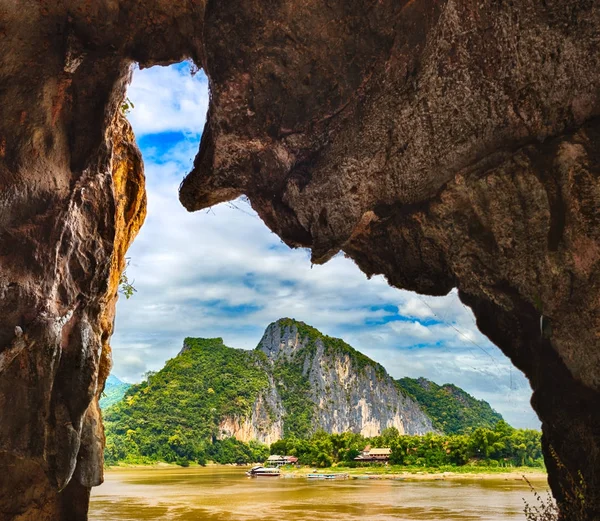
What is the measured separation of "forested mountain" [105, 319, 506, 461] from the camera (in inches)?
2975

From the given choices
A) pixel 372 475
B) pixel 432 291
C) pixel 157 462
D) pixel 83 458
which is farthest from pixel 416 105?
pixel 157 462

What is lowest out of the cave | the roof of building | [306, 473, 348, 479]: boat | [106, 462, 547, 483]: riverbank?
[106, 462, 547, 483]: riverbank

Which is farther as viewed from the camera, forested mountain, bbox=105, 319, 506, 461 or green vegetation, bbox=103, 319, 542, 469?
forested mountain, bbox=105, 319, 506, 461

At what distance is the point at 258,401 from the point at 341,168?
8740cm

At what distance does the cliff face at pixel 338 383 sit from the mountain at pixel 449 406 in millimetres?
5621

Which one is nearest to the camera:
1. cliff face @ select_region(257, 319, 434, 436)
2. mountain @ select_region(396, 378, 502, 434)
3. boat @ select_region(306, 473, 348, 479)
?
boat @ select_region(306, 473, 348, 479)

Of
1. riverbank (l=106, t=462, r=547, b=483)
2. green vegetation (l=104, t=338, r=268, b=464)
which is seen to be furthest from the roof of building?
green vegetation (l=104, t=338, r=268, b=464)

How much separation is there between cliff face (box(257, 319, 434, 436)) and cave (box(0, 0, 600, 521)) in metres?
93.6

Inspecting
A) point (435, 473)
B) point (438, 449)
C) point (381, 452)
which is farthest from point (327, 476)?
point (438, 449)

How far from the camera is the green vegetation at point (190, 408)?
236 feet

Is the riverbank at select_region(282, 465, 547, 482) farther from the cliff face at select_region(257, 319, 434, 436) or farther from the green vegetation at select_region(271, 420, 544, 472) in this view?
Result: the cliff face at select_region(257, 319, 434, 436)

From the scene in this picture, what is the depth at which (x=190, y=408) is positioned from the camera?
82000 mm

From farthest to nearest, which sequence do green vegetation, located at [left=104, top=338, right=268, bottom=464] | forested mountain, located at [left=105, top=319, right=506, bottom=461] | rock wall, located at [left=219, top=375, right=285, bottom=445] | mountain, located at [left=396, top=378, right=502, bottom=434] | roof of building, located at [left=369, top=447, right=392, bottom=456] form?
mountain, located at [left=396, top=378, right=502, bottom=434], rock wall, located at [left=219, top=375, right=285, bottom=445], forested mountain, located at [left=105, top=319, right=506, bottom=461], green vegetation, located at [left=104, top=338, right=268, bottom=464], roof of building, located at [left=369, top=447, right=392, bottom=456]

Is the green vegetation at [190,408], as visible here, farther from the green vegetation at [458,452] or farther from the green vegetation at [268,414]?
the green vegetation at [458,452]
